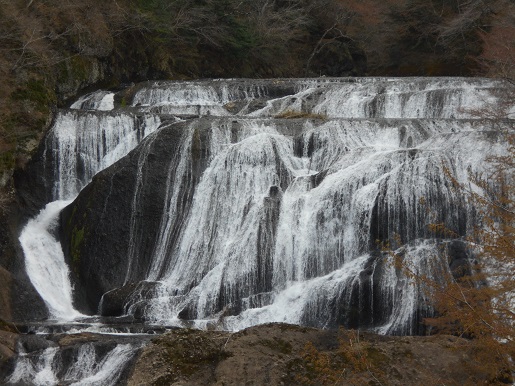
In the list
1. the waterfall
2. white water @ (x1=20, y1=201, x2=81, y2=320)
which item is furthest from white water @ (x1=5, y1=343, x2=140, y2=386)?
the waterfall

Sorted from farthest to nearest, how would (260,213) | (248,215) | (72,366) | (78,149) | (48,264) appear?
(78,149) → (48,264) → (248,215) → (260,213) → (72,366)

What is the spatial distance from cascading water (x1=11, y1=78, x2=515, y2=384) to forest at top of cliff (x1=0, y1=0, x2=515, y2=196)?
7.49 ft

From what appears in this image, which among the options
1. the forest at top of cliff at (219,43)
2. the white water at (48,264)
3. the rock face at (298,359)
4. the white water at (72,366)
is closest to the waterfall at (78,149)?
the white water at (48,264)

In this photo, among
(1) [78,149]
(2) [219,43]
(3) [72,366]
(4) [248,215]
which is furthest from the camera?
(2) [219,43]

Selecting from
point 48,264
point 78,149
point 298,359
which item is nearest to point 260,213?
point 48,264

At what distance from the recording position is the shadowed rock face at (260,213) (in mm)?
12875

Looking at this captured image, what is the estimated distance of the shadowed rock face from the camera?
12.9 m

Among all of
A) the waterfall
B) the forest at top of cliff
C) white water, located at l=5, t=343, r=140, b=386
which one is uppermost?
the forest at top of cliff

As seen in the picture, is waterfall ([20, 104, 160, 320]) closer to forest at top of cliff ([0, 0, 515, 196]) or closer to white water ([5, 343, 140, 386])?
forest at top of cliff ([0, 0, 515, 196])

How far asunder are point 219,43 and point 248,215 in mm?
16800

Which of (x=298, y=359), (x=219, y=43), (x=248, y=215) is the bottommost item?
(x=298, y=359)

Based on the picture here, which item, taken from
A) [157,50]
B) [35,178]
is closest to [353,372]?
[35,178]

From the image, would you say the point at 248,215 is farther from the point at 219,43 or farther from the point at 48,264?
the point at 219,43

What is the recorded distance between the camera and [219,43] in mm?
29531
